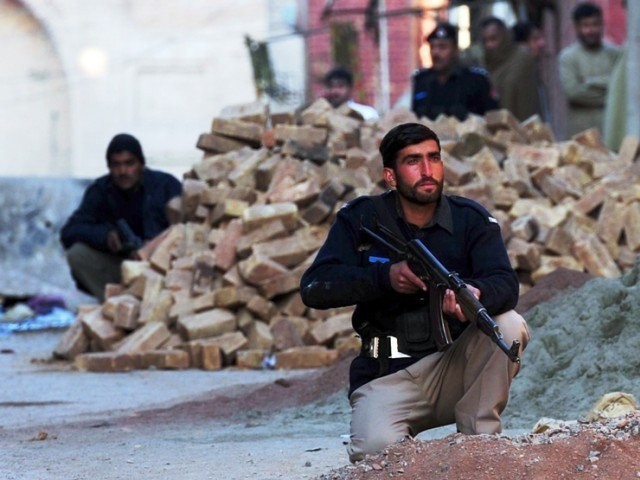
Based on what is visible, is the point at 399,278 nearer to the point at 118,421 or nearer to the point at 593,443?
the point at 593,443

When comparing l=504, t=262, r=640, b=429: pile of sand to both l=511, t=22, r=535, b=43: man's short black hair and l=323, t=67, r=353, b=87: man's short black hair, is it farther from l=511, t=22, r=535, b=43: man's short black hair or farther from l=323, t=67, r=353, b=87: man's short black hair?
l=511, t=22, r=535, b=43: man's short black hair

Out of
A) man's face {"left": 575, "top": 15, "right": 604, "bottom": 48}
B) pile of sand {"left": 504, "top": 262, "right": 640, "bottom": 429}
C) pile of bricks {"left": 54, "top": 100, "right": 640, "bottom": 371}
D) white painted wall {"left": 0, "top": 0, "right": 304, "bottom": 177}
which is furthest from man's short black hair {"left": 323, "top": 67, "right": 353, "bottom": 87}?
white painted wall {"left": 0, "top": 0, "right": 304, "bottom": 177}

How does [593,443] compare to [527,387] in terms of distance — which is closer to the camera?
[593,443]

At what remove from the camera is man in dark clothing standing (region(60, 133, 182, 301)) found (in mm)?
12547

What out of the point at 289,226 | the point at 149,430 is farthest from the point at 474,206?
the point at 289,226

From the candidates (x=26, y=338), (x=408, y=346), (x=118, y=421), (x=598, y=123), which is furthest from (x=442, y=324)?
(x=598, y=123)

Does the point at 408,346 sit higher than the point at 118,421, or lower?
higher

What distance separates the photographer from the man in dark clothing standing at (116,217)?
12547mm

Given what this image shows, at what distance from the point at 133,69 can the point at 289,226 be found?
45.9 feet

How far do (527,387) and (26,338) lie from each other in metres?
5.84

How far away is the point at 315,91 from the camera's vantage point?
978 inches

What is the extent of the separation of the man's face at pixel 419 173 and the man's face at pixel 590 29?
8111 millimetres

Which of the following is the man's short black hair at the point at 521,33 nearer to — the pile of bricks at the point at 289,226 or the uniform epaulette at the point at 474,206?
the pile of bricks at the point at 289,226

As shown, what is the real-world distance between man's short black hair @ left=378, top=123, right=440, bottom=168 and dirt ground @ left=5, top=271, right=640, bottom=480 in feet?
A: 3.34
